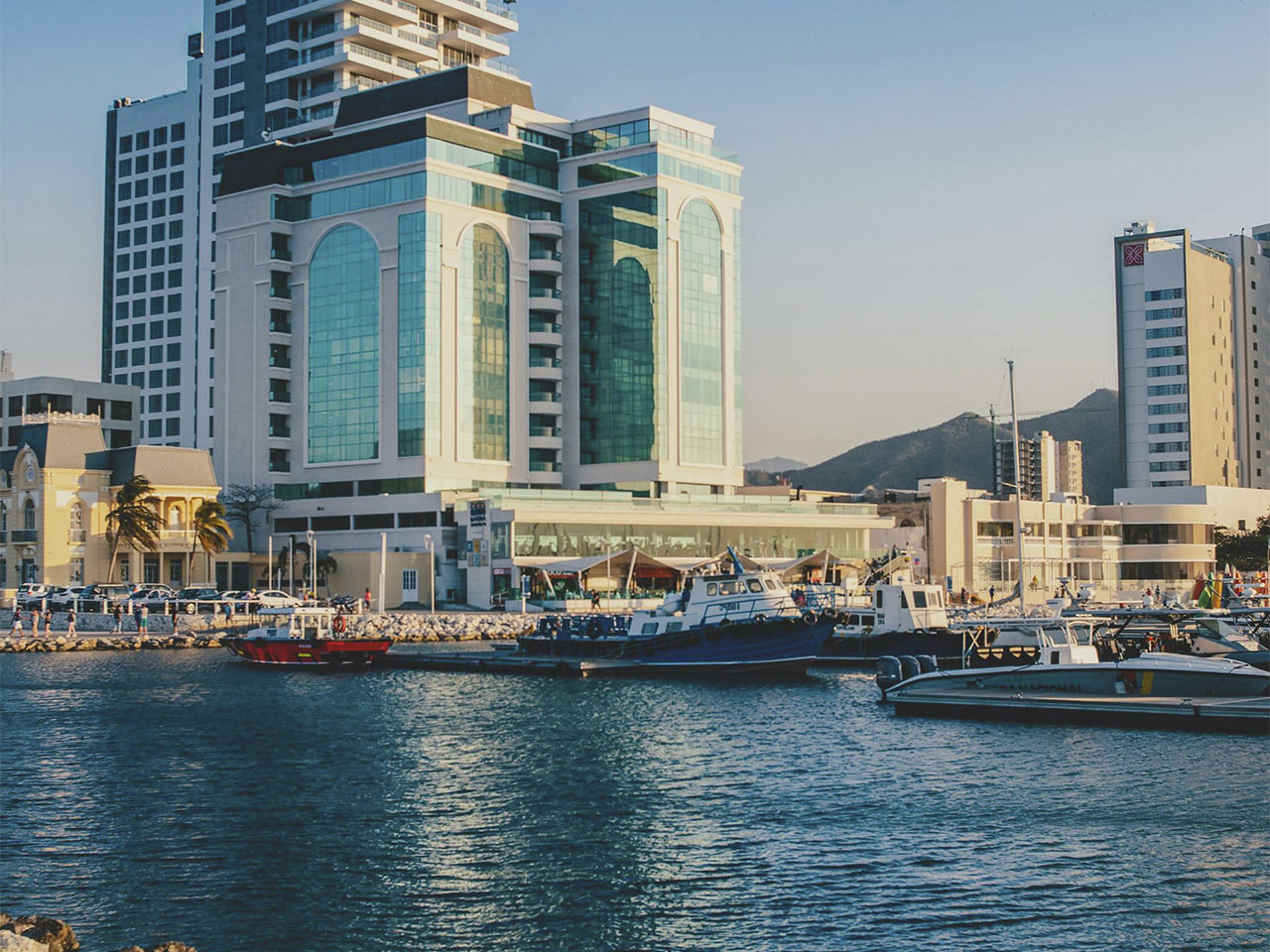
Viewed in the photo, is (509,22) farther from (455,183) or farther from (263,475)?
(263,475)

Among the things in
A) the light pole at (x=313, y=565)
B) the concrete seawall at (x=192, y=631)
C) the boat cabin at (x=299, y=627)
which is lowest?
the concrete seawall at (x=192, y=631)

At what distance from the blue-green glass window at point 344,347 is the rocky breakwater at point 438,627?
31457mm

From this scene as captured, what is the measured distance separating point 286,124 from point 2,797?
415 ft

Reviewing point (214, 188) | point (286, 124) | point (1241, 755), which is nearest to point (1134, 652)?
point (1241, 755)

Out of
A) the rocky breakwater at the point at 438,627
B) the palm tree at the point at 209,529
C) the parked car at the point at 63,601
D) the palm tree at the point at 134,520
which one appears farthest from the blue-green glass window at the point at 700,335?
the parked car at the point at 63,601

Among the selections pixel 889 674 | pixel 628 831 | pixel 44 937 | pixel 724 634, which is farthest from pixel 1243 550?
pixel 44 937

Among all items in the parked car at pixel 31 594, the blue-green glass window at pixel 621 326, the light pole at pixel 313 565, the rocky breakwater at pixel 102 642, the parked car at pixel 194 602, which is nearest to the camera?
the rocky breakwater at pixel 102 642

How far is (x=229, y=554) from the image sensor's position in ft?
421

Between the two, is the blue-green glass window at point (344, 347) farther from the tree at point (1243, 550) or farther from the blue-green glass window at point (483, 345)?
the tree at point (1243, 550)

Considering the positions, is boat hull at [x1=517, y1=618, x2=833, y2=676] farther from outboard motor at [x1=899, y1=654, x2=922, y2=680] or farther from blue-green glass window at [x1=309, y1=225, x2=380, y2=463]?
blue-green glass window at [x1=309, y1=225, x2=380, y2=463]

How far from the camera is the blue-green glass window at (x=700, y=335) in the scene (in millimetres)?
141875

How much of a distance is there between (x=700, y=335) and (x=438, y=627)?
54.3 m

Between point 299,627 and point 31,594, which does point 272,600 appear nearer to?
point 31,594

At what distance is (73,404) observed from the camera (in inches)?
5935
